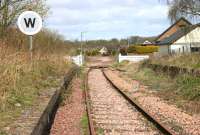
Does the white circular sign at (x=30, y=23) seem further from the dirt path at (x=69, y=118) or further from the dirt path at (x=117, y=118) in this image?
the dirt path at (x=117, y=118)

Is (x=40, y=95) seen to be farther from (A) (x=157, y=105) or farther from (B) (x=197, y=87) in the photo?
(B) (x=197, y=87)

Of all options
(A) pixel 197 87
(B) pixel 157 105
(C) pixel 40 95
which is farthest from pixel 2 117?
(A) pixel 197 87

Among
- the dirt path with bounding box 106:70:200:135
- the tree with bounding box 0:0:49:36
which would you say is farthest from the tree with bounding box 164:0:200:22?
the dirt path with bounding box 106:70:200:135

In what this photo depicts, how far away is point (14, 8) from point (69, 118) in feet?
47.4

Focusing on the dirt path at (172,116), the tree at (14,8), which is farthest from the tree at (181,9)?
the dirt path at (172,116)

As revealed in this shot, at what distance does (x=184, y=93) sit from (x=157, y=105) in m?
2.07

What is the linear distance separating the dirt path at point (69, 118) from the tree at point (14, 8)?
871 centimetres

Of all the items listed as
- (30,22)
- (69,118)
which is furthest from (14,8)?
(69,118)

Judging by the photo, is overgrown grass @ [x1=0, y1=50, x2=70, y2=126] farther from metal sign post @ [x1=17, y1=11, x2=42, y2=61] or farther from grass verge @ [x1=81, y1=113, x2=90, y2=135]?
grass verge @ [x1=81, y1=113, x2=90, y2=135]

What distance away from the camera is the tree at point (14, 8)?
23953 millimetres

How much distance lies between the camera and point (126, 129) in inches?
419

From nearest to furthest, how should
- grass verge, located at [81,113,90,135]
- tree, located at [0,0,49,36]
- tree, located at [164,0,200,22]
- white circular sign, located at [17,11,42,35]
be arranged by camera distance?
grass verge, located at [81,113,90,135]
white circular sign, located at [17,11,42,35]
tree, located at [0,0,49,36]
tree, located at [164,0,200,22]

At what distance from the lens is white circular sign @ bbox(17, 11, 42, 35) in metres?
15.5

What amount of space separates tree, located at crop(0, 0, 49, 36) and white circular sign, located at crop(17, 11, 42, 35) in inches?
289
